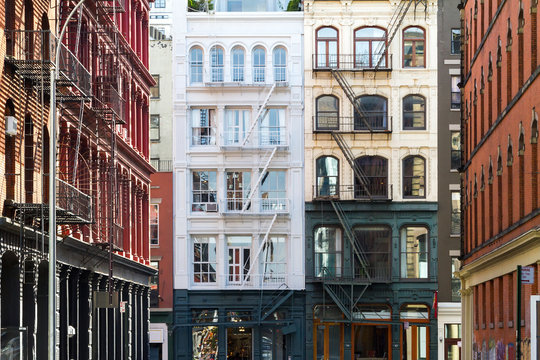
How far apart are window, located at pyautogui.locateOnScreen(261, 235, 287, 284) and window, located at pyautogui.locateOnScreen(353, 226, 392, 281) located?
4.22 m

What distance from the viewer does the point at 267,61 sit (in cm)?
6912

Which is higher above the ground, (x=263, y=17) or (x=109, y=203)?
(x=263, y=17)

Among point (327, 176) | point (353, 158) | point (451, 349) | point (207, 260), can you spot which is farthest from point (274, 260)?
point (451, 349)

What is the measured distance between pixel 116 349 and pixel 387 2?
29215 mm

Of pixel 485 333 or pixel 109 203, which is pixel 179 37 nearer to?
pixel 109 203

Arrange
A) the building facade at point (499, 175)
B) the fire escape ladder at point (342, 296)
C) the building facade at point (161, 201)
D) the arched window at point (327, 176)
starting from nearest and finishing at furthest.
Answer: the building facade at point (499, 175) → the fire escape ladder at point (342, 296) → the building facade at point (161, 201) → the arched window at point (327, 176)

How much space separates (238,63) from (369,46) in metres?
7.80

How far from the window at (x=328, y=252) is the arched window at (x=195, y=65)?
11.3 metres

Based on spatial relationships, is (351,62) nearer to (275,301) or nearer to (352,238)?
(352,238)

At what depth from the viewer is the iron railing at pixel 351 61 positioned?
226 feet

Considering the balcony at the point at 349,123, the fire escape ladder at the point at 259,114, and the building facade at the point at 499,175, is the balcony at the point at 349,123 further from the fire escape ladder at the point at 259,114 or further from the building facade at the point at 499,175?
the building facade at the point at 499,175

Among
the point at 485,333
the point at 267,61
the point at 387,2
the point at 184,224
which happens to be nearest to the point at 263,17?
the point at 267,61

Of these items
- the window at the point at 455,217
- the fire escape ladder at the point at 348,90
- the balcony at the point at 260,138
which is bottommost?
the window at the point at 455,217

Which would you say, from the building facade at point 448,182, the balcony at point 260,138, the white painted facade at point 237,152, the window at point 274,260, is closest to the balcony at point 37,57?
the white painted facade at point 237,152
